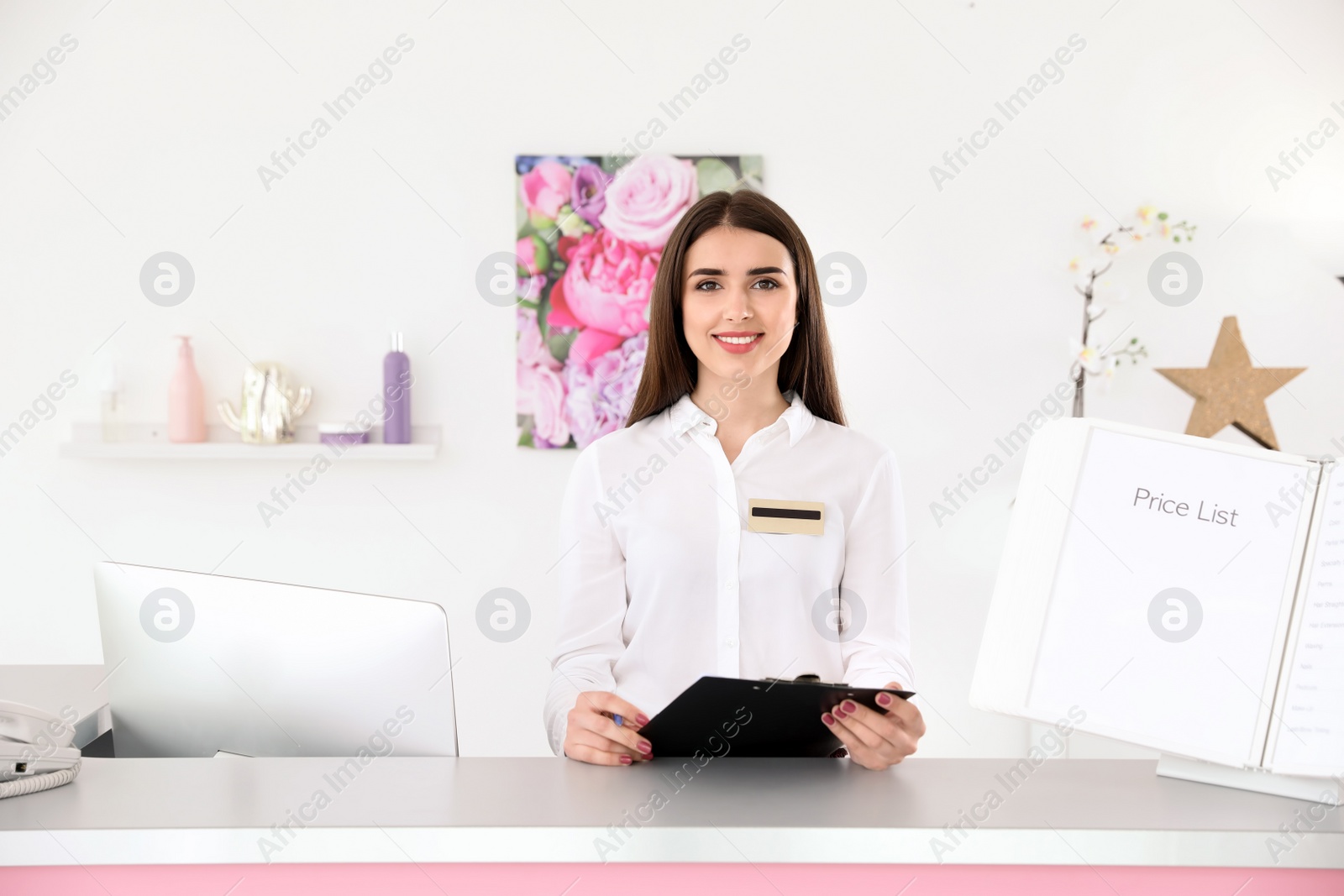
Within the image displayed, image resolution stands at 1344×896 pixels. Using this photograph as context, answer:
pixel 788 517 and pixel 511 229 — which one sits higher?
pixel 511 229

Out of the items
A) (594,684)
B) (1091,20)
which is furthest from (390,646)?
(1091,20)

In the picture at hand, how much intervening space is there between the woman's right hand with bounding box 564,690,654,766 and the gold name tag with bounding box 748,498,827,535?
1.68 feet

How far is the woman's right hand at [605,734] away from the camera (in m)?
1.07

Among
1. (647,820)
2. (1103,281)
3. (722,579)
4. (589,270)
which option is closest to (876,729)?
(647,820)

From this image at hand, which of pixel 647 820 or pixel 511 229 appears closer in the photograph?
pixel 647 820

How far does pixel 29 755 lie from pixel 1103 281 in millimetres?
3037

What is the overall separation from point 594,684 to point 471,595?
1.65 metres

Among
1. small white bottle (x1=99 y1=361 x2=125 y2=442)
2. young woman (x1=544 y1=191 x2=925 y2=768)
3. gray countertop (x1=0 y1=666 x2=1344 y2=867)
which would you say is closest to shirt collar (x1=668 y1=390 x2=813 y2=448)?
young woman (x1=544 y1=191 x2=925 y2=768)

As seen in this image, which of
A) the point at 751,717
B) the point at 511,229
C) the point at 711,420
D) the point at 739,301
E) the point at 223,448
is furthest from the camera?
the point at 511,229

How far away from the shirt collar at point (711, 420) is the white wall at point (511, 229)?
1409 millimetres

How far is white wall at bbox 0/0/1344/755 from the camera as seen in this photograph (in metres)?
2.94

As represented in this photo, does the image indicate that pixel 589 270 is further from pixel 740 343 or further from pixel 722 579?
pixel 722 579

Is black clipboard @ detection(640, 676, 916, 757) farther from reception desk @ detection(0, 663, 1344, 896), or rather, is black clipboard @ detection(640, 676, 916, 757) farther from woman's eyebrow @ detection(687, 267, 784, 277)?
woman's eyebrow @ detection(687, 267, 784, 277)

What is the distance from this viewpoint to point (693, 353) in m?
1.74
